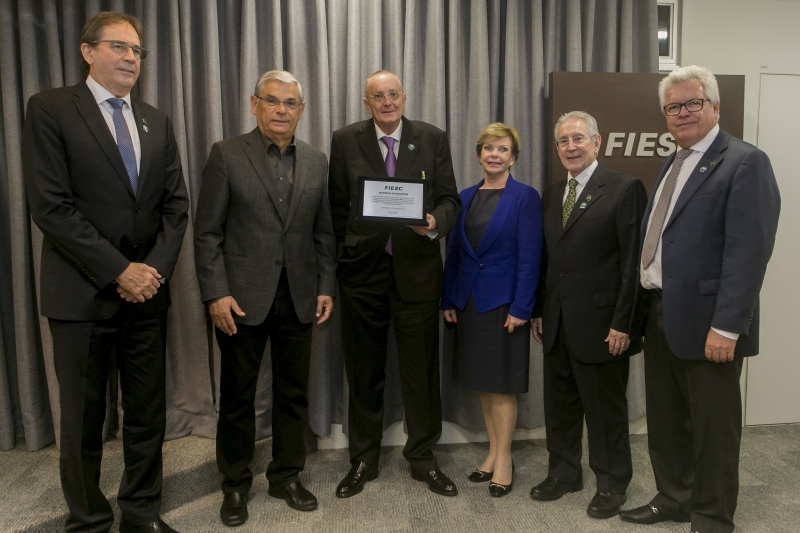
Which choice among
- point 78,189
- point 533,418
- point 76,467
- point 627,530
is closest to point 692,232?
point 627,530

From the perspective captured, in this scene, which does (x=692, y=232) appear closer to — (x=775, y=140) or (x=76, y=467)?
(x=775, y=140)

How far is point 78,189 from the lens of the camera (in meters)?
2.09

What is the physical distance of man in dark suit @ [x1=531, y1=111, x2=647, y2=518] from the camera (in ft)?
7.79

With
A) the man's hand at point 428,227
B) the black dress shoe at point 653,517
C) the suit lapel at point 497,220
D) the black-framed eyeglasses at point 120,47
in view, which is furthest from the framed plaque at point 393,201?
the black dress shoe at point 653,517

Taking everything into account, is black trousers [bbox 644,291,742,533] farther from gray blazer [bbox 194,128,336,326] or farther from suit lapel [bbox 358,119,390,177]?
Answer: gray blazer [bbox 194,128,336,326]

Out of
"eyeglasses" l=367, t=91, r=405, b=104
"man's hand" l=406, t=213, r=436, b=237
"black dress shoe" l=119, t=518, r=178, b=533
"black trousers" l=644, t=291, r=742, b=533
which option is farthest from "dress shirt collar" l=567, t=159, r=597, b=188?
"black dress shoe" l=119, t=518, r=178, b=533

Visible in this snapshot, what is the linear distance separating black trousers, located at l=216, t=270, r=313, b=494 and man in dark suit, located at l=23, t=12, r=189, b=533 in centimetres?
28

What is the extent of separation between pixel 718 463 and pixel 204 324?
8.25 ft

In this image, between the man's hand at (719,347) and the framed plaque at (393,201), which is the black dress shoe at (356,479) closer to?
the framed plaque at (393,201)

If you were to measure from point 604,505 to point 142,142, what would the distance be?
2416mm

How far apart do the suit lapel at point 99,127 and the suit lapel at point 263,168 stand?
501 mm

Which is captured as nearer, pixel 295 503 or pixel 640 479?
pixel 295 503

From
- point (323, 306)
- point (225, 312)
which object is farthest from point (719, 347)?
point (225, 312)

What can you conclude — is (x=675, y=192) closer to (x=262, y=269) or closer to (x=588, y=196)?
(x=588, y=196)
